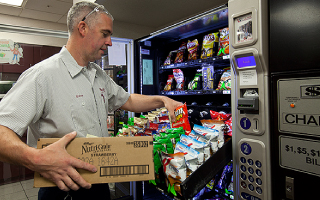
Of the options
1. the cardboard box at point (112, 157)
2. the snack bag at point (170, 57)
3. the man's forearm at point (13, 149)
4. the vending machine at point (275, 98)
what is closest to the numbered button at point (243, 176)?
the vending machine at point (275, 98)

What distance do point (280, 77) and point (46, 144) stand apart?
47.6 inches

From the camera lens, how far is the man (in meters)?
0.94

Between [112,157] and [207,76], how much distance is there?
1.67 metres

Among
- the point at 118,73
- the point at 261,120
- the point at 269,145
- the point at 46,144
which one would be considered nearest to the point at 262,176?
the point at 269,145

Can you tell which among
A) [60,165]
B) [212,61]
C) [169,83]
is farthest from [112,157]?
[169,83]

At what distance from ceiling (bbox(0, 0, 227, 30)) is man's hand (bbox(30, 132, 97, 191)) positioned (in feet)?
7.51

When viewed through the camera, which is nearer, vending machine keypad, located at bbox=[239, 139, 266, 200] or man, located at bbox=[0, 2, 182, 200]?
man, located at bbox=[0, 2, 182, 200]

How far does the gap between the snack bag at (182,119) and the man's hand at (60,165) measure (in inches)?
34.2

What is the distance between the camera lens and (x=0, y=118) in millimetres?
1019

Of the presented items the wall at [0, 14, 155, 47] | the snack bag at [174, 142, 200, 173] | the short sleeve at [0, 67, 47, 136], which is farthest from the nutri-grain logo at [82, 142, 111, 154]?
the wall at [0, 14, 155, 47]

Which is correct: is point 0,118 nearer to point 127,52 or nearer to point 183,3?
point 127,52

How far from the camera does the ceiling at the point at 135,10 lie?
A: 3219mm

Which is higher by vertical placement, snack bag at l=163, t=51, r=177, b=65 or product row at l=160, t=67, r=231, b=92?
snack bag at l=163, t=51, r=177, b=65

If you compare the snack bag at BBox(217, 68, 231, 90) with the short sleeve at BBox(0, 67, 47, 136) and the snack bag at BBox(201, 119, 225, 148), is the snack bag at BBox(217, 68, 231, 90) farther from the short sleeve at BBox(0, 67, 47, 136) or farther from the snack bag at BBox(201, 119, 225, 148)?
the short sleeve at BBox(0, 67, 47, 136)
